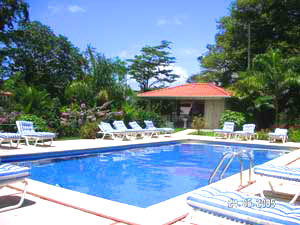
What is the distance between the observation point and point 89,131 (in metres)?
17.0

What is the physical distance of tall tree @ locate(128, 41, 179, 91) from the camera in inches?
1623

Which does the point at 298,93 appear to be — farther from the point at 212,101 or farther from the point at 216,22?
the point at 216,22

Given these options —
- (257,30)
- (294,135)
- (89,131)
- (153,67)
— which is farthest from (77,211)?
A: (153,67)

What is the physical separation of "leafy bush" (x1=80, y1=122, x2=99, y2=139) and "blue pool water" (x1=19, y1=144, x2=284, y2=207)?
10.4 ft

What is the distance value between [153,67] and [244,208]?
38.6m

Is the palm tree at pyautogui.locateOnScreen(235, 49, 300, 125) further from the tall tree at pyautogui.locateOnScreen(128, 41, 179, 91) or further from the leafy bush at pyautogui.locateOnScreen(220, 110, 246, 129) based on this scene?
the tall tree at pyautogui.locateOnScreen(128, 41, 179, 91)

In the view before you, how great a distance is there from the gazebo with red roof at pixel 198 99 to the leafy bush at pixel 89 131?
9.92 meters

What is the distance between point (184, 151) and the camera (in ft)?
49.9

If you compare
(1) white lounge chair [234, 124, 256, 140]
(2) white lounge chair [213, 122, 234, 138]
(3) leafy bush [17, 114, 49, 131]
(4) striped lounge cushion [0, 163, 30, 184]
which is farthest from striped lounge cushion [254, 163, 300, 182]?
(2) white lounge chair [213, 122, 234, 138]

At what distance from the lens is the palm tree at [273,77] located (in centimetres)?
1978

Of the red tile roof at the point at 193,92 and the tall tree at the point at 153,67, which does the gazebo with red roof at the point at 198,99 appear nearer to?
the red tile roof at the point at 193,92

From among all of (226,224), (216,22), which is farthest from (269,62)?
(226,224)

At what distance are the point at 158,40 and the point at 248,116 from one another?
20.1 m

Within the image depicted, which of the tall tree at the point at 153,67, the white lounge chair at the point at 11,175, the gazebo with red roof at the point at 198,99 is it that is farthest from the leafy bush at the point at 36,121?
the tall tree at the point at 153,67
